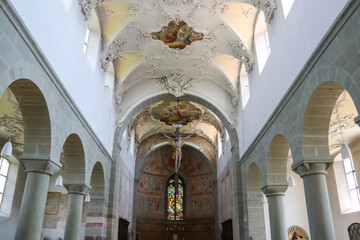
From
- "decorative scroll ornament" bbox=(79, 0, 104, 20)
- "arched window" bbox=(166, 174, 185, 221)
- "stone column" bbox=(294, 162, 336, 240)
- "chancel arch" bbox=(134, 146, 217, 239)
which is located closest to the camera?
"stone column" bbox=(294, 162, 336, 240)

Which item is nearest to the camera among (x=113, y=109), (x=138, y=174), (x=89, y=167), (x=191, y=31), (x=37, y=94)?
(x=37, y=94)

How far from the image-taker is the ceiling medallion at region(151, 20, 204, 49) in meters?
13.2

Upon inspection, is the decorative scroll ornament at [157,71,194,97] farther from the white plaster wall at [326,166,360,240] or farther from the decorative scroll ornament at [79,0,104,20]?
the white plaster wall at [326,166,360,240]

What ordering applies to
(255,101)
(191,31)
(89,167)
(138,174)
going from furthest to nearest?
(138,174) < (191,31) < (255,101) < (89,167)

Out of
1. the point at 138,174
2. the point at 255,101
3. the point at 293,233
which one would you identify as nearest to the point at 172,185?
the point at 138,174

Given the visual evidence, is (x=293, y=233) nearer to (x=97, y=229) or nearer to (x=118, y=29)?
(x=97, y=229)

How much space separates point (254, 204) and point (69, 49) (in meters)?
9.58

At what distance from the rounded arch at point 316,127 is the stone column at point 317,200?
24 cm

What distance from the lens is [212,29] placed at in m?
13.1

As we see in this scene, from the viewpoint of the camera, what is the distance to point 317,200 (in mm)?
7270

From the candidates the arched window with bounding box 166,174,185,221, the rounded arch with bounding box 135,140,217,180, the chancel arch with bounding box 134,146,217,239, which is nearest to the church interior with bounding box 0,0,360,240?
the rounded arch with bounding box 135,140,217,180

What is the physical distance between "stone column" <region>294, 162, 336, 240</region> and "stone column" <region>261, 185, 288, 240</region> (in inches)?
115

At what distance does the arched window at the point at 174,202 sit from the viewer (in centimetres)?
2734

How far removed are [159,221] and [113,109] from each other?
46.1 ft
